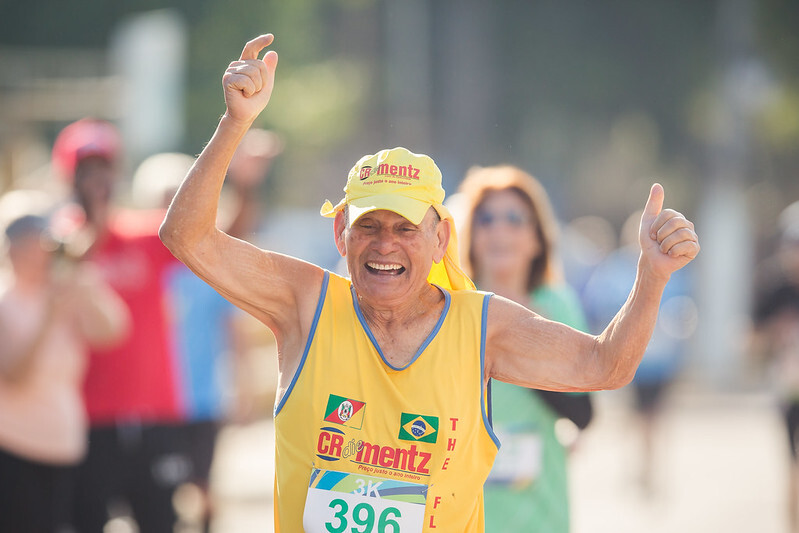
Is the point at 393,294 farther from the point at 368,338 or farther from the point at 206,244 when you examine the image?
the point at 206,244

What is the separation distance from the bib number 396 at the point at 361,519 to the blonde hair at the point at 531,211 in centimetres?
205

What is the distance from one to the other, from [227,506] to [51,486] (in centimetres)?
427

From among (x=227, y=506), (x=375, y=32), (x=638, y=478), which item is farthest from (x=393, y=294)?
(x=375, y=32)

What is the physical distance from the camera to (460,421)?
3.22m

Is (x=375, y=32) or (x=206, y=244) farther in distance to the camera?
(x=375, y=32)

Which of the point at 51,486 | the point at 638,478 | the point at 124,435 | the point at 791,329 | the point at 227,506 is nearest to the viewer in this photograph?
the point at 51,486

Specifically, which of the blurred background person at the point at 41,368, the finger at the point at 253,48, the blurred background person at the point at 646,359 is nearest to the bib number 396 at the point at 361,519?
the finger at the point at 253,48

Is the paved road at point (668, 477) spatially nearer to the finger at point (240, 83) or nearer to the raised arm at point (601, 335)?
the raised arm at point (601, 335)

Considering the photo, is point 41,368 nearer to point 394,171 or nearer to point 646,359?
point 394,171

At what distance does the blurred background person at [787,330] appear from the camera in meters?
8.62

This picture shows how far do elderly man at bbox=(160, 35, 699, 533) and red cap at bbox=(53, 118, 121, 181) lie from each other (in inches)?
127

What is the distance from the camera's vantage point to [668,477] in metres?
11.3

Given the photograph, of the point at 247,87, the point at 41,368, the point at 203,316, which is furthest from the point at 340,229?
the point at 203,316

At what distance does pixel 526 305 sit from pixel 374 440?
1.84 m
